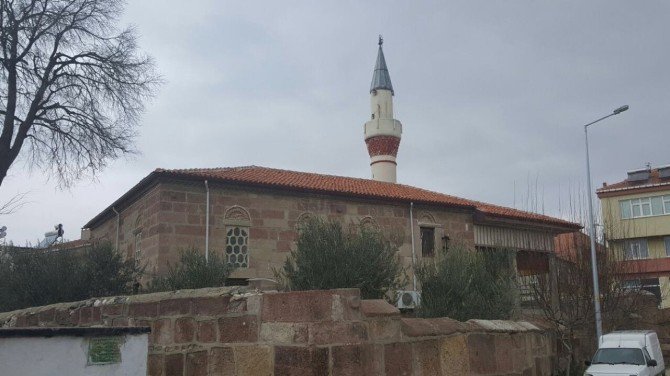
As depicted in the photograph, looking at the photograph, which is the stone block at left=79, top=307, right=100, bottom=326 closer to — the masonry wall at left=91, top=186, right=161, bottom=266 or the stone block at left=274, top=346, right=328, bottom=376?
the stone block at left=274, top=346, right=328, bottom=376

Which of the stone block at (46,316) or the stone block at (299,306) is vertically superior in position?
the stone block at (299,306)

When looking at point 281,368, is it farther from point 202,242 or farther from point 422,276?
point 202,242

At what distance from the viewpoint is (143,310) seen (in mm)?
7094

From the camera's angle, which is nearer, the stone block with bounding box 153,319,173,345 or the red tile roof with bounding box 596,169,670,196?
the stone block with bounding box 153,319,173,345

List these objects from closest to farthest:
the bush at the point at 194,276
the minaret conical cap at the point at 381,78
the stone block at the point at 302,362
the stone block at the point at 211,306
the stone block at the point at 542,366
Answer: the stone block at the point at 302,362
the stone block at the point at 211,306
the stone block at the point at 542,366
the bush at the point at 194,276
the minaret conical cap at the point at 381,78

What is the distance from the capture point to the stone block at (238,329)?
5.97 metres

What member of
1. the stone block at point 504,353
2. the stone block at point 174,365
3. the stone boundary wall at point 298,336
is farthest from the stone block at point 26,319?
the stone block at point 504,353

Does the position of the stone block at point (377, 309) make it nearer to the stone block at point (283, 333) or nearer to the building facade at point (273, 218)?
the stone block at point (283, 333)

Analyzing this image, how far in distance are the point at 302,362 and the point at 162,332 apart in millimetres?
1936

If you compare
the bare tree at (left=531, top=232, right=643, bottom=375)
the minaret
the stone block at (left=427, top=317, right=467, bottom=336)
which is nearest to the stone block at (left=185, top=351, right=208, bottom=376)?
the stone block at (left=427, top=317, right=467, bottom=336)

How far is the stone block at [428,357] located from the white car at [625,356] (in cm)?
890

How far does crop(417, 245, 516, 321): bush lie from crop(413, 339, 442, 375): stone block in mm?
3802

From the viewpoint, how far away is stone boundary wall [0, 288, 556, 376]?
5.70 meters

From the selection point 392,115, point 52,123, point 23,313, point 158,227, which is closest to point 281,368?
point 23,313
